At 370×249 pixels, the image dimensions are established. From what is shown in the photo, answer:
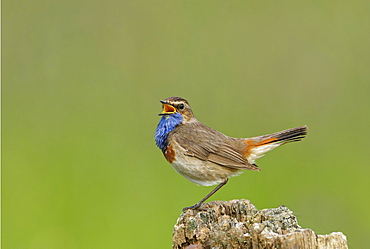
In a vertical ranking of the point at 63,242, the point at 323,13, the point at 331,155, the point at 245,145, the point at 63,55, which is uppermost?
the point at 323,13

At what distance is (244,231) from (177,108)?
249 cm

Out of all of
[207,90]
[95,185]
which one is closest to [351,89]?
[207,90]

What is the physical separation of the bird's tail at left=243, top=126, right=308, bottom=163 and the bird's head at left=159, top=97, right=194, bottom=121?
Answer: 0.59 metres

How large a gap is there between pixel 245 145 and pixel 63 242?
2.62m

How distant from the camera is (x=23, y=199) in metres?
8.90

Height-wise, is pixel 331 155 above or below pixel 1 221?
above

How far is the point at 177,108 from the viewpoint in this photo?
6.70m

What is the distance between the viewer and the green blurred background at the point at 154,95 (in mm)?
8922

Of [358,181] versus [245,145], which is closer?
[245,145]

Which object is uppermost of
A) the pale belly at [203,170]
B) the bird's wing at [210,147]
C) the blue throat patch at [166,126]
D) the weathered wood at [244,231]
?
the blue throat patch at [166,126]

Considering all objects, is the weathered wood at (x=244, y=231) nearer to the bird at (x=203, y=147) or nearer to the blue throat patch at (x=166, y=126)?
the bird at (x=203, y=147)

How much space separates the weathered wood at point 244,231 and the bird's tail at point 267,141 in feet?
5.27

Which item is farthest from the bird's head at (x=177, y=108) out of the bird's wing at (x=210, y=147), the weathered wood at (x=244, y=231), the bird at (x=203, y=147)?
the weathered wood at (x=244, y=231)

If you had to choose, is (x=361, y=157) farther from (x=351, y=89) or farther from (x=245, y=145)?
(x=245, y=145)
